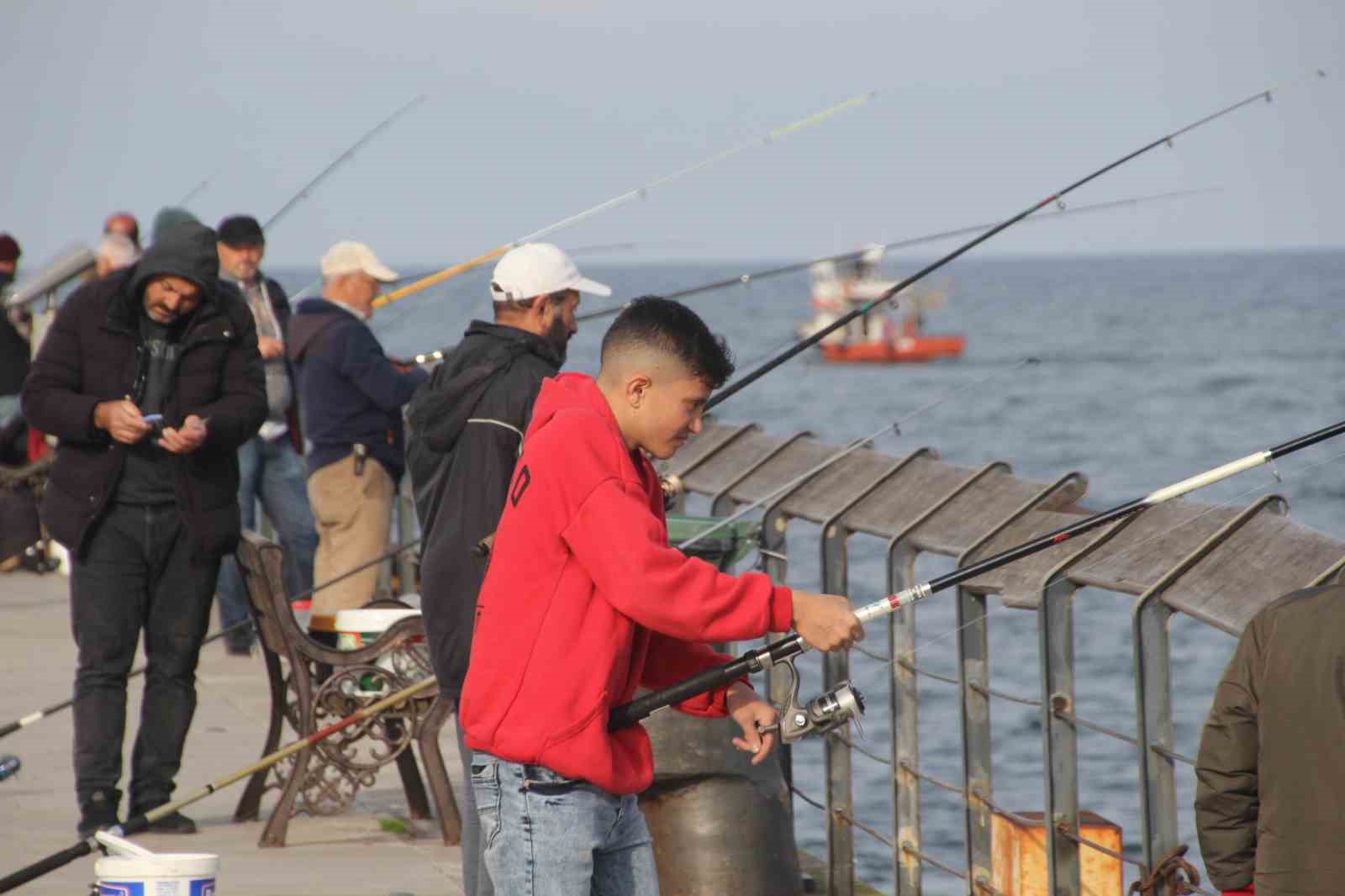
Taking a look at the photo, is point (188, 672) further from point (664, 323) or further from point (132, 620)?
point (664, 323)

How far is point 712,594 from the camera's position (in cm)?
351

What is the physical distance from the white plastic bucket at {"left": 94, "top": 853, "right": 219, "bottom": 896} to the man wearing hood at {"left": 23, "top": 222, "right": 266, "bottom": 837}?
1993 millimetres

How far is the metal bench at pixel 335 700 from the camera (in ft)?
21.2

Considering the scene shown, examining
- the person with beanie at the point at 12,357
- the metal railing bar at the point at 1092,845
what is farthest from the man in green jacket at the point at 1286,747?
the person with beanie at the point at 12,357

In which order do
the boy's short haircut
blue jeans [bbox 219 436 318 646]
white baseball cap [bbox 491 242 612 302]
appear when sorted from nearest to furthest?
the boy's short haircut < white baseball cap [bbox 491 242 612 302] < blue jeans [bbox 219 436 318 646]

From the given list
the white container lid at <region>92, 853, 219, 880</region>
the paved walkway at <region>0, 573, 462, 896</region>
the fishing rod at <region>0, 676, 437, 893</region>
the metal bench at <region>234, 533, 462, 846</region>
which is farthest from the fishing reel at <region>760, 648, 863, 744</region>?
the metal bench at <region>234, 533, 462, 846</region>

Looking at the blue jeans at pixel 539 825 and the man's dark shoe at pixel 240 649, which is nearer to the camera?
the blue jeans at pixel 539 825

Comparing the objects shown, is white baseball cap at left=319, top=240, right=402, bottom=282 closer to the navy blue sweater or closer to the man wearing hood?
the navy blue sweater

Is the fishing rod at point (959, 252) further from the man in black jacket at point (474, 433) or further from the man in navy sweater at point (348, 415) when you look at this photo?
the man in navy sweater at point (348, 415)

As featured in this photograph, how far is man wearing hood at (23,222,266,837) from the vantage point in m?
6.21

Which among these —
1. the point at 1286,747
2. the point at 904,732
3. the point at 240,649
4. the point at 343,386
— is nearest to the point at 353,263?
the point at 343,386

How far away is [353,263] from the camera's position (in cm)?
874

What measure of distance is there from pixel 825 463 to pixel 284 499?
4.19 meters

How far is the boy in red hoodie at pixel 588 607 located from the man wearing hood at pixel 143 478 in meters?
2.82
